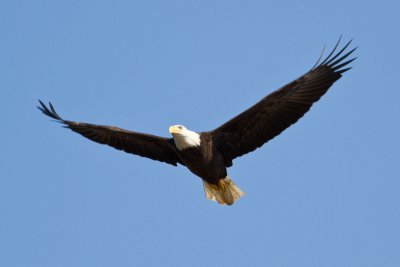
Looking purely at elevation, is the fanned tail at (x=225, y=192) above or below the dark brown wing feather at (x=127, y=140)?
below

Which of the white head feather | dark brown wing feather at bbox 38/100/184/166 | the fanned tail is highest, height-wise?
dark brown wing feather at bbox 38/100/184/166

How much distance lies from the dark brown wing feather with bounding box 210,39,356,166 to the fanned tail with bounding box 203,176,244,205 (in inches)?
20.8

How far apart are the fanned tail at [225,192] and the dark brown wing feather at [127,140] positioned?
0.67m

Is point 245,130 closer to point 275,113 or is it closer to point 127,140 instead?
point 275,113

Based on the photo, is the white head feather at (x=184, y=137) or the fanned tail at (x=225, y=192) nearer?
the white head feather at (x=184, y=137)

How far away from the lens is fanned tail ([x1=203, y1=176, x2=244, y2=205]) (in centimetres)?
1777

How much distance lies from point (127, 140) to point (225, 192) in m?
1.72

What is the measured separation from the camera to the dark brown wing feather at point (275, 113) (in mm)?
16953

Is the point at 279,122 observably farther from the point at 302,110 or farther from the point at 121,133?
the point at 121,133

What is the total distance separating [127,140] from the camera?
17875mm

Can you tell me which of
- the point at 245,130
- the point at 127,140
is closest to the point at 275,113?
the point at 245,130

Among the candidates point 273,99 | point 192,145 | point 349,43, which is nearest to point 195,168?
point 192,145

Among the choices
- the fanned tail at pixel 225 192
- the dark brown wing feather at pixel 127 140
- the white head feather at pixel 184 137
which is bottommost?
the fanned tail at pixel 225 192

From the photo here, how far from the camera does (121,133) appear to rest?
17.8m
